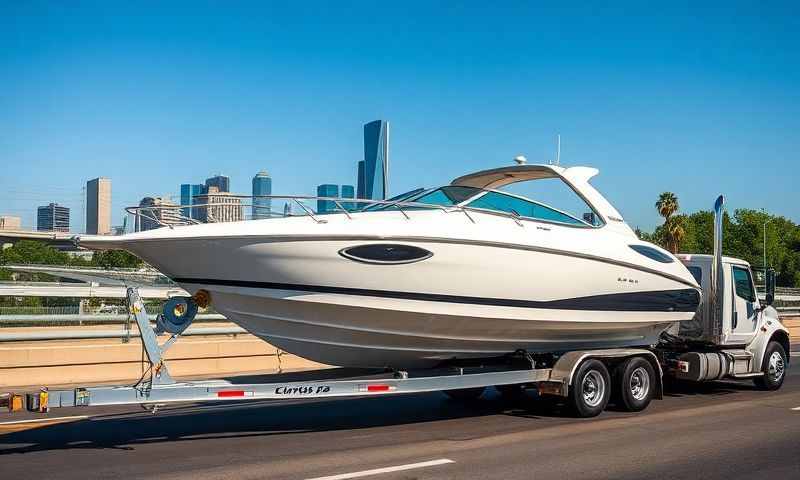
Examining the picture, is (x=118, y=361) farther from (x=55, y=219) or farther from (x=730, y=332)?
(x=730, y=332)

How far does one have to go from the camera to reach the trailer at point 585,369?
25.1ft

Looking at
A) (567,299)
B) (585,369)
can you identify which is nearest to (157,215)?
(567,299)

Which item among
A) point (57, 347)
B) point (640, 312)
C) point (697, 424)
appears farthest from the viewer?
point (57, 347)

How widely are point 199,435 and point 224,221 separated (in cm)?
236

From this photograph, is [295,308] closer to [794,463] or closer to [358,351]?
[358,351]

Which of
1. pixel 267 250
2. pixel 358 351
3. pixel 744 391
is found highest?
pixel 267 250

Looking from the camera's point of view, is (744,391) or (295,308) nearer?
(295,308)

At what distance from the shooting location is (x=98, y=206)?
26.7 feet

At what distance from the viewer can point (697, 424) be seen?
967cm

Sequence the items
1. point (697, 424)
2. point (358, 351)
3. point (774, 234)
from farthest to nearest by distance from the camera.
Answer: point (774, 234) → point (697, 424) → point (358, 351)

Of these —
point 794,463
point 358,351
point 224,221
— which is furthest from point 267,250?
point 794,463

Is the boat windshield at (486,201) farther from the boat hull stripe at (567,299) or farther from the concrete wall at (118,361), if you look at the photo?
the concrete wall at (118,361)

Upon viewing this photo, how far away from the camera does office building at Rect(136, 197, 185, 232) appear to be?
8031mm

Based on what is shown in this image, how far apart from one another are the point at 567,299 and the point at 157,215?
4.84 meters
